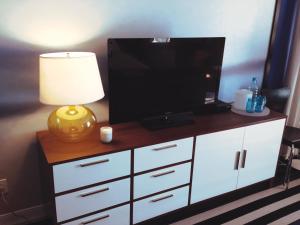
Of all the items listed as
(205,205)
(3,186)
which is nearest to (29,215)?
(3,186)

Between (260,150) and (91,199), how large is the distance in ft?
4.60

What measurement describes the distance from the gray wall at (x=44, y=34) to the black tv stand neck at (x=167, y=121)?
0.33 m

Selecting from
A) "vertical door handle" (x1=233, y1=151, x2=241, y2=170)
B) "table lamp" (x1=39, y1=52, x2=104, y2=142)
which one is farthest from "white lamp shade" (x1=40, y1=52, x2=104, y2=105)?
"vertical door handle" (x1=233, y1=151, x2=241, y2=170)

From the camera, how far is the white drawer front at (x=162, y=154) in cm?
174

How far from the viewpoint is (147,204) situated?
6.19ft

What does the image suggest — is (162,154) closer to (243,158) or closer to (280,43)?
(243,158)

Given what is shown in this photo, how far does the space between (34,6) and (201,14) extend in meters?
1.21

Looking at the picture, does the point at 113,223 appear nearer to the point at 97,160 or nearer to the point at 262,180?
the point at 97,160

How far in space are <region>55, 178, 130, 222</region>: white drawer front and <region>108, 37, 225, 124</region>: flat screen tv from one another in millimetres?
424

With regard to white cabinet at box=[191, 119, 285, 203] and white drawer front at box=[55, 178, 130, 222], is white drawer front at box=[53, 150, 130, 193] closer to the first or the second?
white drawer front at box=[55, 178, 130, 222]

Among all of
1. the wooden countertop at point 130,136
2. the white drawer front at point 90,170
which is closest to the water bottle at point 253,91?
the wooden countertop at point 130,136

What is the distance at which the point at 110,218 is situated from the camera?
177cm

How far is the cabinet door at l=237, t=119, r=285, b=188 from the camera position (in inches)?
86.5

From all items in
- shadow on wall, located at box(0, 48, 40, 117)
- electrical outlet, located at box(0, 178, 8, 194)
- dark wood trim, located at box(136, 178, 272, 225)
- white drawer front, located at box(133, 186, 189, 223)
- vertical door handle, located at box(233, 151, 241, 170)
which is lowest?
dark wood trim, located at box(136, 178, 272, 225)
